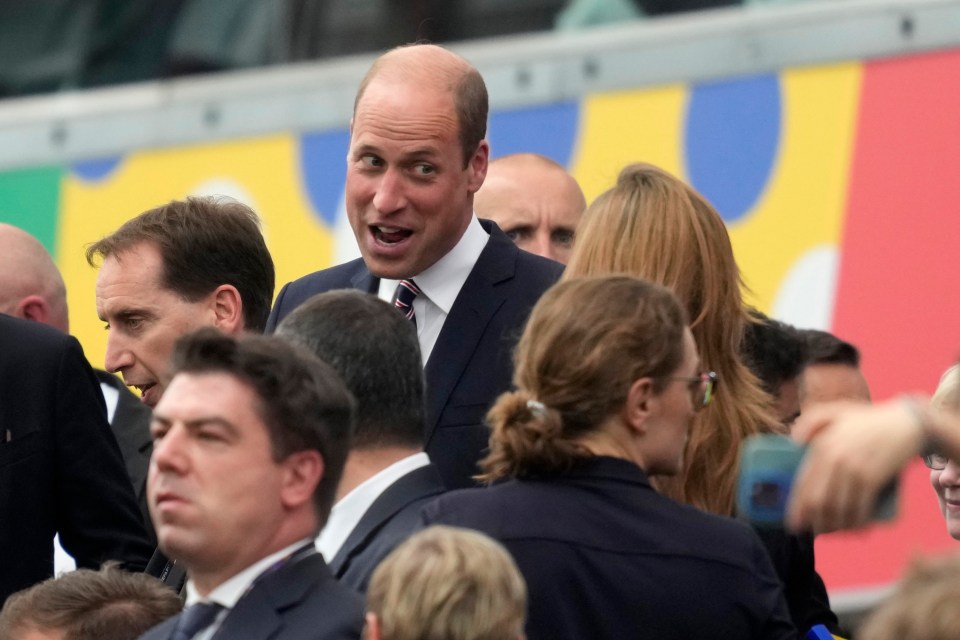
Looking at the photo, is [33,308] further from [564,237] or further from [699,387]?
[699,387]

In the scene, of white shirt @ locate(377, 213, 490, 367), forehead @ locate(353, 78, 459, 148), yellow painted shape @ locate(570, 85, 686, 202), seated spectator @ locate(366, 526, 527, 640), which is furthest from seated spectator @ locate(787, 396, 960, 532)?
yellow painted shape @ locate(570, 85, 686, 202)

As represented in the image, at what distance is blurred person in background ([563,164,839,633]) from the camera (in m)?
4.00

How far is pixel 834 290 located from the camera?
632cm

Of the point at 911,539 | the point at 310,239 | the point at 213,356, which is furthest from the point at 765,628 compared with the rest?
the point at 310,239

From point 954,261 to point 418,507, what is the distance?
9.35 feet

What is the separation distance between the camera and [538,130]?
7.13 m

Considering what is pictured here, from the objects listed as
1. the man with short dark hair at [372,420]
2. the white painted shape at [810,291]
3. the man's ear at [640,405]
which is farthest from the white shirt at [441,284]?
the white painted shape at [810,291]

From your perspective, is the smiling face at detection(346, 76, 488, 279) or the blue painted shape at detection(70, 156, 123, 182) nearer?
the smiling face at detection(346, 76, 488, 279)

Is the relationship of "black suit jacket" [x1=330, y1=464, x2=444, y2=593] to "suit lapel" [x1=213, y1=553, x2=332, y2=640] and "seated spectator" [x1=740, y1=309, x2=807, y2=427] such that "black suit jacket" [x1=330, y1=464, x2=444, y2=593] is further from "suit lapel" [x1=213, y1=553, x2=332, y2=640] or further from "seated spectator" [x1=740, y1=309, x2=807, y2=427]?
"seated spectator" [x1=740, y1=309, x2=807, y2=427]

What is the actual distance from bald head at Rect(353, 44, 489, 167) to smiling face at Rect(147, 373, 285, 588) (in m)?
1.48

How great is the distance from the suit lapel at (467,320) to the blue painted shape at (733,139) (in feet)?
6.75

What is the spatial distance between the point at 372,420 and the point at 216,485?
0.51 m

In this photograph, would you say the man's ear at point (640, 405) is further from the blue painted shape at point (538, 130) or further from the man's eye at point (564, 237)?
the blue painted shape at point (538, 130)

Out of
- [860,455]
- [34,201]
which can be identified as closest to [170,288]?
[860,455]
